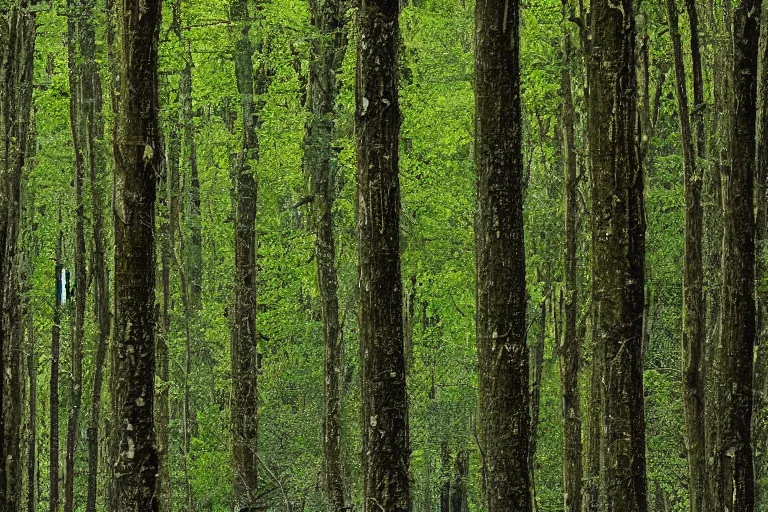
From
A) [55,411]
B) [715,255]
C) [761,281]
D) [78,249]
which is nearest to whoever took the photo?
[761,281]

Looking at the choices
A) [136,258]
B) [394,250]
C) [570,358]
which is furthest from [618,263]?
[570,358]

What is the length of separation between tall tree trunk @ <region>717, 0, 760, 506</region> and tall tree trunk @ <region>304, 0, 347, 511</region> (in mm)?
8318

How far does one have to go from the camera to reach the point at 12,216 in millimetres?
14414

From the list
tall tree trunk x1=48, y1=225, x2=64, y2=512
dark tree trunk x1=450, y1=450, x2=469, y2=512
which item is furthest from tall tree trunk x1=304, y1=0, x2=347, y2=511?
dark tree trunk x1=450, y1=450, x2=469, y2=512

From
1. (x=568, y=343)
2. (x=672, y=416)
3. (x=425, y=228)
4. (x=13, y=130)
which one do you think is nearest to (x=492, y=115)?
(x=13, y=130)

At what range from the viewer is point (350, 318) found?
3044 centimetres

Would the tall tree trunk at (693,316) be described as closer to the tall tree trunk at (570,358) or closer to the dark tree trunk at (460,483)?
the tall tree trunk at (570,358)

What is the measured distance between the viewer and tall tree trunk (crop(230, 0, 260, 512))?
770 inches

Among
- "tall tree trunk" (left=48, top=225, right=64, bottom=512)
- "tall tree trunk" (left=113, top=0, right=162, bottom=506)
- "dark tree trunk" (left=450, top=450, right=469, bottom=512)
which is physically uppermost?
"tall tree trunk" (left=113, top=0, right=162, bottom=506)

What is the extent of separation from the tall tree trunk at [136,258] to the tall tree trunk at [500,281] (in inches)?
129

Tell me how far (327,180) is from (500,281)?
1023 centimetres

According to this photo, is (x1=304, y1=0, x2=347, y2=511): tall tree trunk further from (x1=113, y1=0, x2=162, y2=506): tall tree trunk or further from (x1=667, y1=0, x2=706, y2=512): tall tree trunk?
(x1=113, y1=0, x2=162, y2=506): tall tree trunk

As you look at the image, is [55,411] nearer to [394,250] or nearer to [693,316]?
[693,316]

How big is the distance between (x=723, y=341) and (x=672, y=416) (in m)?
10.6
